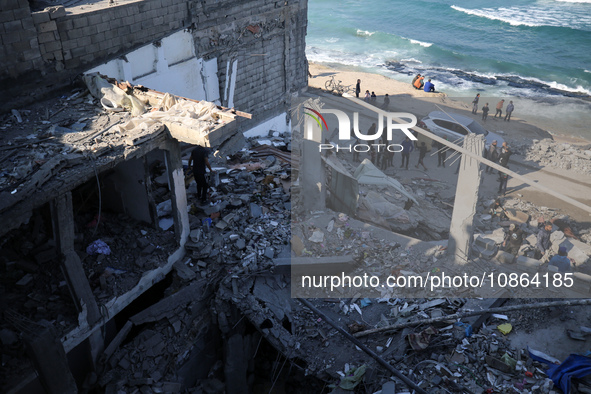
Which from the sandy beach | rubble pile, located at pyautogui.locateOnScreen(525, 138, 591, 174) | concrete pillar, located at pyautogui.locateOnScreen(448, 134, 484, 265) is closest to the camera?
concrete pillar, located at pyautogui.locateOnScreen(448, 134, 484, 265)

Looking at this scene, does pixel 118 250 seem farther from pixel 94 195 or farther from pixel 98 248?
pixel 94 195

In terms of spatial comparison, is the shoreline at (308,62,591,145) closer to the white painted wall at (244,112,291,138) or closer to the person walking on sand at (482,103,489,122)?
the person walking on sand at (482,103,489,122)

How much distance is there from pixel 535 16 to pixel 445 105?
80.1 ft

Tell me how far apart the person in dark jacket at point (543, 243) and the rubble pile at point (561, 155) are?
6451 millimetres

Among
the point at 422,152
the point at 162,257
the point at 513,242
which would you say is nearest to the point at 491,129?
the point at 422,152

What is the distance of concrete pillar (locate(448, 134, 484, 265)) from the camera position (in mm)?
10859

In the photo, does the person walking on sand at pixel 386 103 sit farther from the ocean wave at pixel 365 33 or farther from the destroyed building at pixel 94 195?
the ocean wave at pixel 365 33

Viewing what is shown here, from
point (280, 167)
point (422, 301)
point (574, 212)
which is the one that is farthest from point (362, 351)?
point (574, 212)

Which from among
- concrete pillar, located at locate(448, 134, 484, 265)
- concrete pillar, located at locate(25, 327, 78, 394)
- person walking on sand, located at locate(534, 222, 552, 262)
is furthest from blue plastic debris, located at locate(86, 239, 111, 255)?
person walking on sand, located at locate(534, 222, 552, 262)

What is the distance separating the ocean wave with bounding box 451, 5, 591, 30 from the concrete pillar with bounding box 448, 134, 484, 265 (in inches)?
1372

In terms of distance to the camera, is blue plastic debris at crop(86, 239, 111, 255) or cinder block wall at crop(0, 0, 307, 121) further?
cinder block wall at crop(0, 0, 307, 121)

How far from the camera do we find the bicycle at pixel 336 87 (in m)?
26.7

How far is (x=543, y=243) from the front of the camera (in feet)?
42.3

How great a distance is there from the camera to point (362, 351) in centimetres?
866
